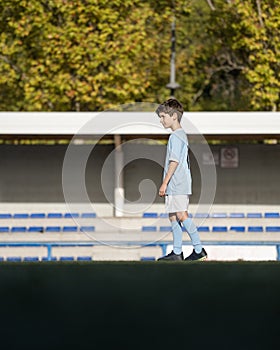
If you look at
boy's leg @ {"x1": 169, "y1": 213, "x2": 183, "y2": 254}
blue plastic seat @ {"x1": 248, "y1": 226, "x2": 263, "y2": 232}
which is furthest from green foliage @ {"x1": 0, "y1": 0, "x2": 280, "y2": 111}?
boy's leg @ {"x1": 169, "y1": 213, "x2": 183, "y2": 254}

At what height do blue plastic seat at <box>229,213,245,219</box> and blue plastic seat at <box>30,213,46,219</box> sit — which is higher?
blue plastic seat at <box>30,213,46,219</box>

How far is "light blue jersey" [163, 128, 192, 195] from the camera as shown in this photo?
795 cm

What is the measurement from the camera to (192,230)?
802 centimetres

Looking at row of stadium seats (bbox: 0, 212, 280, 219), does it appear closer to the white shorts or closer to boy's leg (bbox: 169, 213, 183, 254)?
boy's leg (bbox: 169, 213, 183, 254)

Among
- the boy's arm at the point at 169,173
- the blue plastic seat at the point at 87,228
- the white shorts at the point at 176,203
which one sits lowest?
the white shorts at the point at 176,203

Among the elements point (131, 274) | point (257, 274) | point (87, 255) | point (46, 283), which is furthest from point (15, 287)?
point (87, 255)

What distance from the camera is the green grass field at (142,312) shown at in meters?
4.46

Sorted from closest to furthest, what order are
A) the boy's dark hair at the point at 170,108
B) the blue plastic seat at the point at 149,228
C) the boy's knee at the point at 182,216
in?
the boy's dark hair at the point at 170,108
the boy's knee at the point at 182,216
the blue plastic seat at the point at 149,228

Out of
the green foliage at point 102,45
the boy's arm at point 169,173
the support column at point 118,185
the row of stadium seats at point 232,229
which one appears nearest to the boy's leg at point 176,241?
the boy's arm at point 169,173

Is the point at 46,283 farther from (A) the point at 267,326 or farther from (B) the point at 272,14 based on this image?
(B) the point at 272,14

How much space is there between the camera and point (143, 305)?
448cm

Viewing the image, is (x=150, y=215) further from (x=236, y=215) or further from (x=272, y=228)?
(x=272, y=228)

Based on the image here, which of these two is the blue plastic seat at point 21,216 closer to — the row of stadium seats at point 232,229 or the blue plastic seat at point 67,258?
the blue plastic seat at point 67,258

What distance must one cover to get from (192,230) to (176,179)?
0.45 metres
